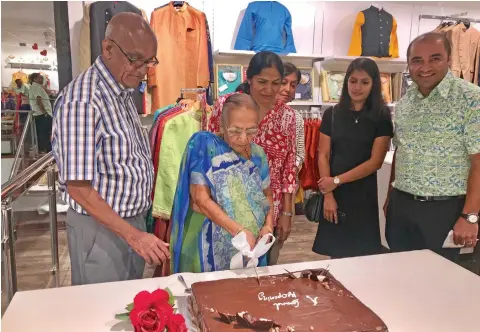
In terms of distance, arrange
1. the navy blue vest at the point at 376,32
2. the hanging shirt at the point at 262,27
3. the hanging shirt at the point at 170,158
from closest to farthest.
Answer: the hanging shirt at the point at 170,158 → the hanging shirt at the point at 262,27 → the navy blue vest at the point at 376,32

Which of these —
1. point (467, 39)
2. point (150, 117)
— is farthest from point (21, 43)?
point (467, 39)

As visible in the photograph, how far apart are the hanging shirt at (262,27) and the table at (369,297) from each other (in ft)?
9.90

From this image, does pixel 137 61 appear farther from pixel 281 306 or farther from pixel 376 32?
pixel 376 32

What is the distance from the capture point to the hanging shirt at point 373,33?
4.41 m

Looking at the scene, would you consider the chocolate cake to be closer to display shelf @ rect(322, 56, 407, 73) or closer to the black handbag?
the black handbag

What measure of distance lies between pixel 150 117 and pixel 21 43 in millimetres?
1263

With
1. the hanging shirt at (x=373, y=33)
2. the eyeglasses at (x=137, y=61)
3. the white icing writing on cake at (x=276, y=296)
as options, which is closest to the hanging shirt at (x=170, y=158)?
the eyeglasses at (x=137, y=61)

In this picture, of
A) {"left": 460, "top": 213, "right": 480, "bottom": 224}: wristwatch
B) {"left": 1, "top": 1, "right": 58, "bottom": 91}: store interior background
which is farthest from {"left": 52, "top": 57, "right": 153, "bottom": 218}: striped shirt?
{"left": 1, "top": 1, "right": 58, "bottom": 91}: store interior background

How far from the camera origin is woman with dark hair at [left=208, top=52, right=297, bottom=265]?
1869mm

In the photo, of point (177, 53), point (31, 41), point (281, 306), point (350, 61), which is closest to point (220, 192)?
point (281, 306)

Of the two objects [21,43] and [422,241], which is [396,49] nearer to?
[422,241]

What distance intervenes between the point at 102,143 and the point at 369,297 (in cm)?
95

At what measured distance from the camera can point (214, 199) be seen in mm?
1485

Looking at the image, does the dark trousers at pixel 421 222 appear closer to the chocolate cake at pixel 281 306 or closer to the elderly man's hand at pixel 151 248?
the chocolate cake at pixel 281 306
